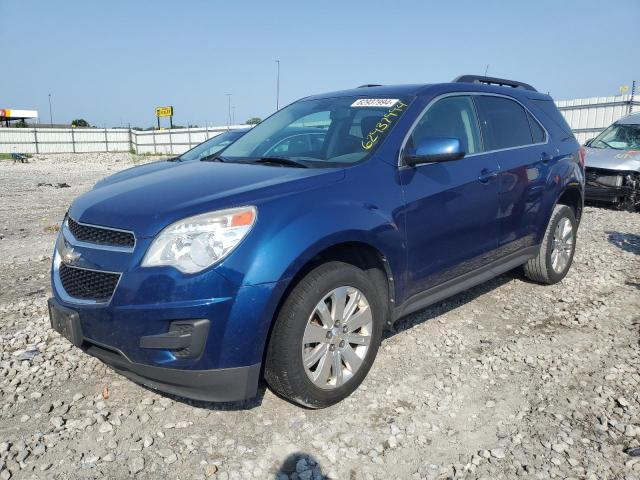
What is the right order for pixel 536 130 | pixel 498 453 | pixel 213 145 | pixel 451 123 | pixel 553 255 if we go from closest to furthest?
pixel 498 453 < pixel 451 123 < pixel 536 130 < pixel 553 255 < pixel 213 145

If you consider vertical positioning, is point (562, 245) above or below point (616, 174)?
below

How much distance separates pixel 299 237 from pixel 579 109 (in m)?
18.5

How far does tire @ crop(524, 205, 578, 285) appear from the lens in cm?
482

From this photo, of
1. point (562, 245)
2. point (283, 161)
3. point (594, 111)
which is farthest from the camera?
point (594, 111)

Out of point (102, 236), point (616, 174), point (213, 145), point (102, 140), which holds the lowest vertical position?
point (102, 140)

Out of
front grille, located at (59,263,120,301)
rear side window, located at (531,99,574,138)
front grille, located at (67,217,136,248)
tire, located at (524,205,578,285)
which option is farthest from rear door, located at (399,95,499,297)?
front grille, located at (59,263,120,301)

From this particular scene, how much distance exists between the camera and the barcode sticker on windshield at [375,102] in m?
3.59

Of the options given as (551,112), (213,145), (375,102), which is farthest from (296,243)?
(213,145)

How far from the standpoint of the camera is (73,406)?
2.96 meters

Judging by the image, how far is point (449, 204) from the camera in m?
3.47

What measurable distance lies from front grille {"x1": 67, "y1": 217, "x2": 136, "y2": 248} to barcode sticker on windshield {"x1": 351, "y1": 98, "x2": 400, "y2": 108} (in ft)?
6.29

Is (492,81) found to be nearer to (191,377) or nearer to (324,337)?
(324,337)

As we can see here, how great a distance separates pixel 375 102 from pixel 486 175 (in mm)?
962

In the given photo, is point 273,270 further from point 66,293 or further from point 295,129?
point 295,129
